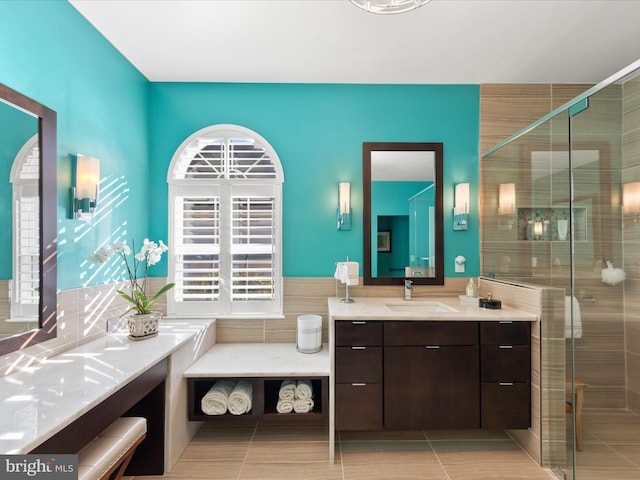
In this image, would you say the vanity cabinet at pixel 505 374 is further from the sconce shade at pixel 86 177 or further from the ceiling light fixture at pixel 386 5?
the sconce shade at pixel 86 177

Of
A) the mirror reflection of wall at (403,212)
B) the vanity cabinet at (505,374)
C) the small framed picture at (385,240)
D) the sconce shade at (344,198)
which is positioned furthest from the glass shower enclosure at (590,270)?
the sconce shade at (344,198)

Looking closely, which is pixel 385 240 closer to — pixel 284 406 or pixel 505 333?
pixel 505 333

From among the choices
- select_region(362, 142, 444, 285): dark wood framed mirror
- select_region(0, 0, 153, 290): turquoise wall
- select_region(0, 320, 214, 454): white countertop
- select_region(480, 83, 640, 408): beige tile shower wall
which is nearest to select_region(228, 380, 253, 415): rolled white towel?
select_region(0, 320, 214, 454): white countertop

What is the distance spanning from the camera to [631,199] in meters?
1.59

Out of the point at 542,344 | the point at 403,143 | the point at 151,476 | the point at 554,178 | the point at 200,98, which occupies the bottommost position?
the point at 151,476

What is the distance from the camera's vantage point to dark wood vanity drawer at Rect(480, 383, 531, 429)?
7.18 feet

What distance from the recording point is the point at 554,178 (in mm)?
2098

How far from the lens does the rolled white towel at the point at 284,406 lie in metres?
2.31

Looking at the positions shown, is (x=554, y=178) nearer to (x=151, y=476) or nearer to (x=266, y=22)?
(x=266, y=22)

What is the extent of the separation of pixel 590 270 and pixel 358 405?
1.57 meters

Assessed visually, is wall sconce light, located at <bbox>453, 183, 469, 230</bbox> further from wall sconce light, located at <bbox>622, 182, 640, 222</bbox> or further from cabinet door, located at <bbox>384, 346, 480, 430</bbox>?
wall sconce light, located at <bbox>622, 182, 640, 222</bbox>

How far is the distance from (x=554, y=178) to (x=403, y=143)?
1.21 metres

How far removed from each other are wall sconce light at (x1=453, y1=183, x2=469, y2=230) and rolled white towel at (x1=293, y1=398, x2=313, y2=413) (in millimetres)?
1902

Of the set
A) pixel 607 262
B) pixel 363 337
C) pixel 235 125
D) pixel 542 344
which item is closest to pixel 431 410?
pixel 363 337
